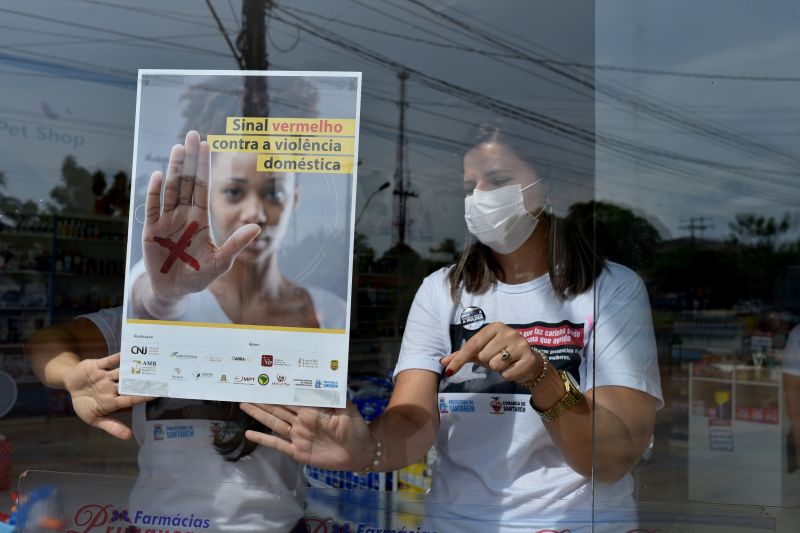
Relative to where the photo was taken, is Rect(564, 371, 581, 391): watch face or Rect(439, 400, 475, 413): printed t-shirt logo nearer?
Rect(564, 371, 581, 391): watch face

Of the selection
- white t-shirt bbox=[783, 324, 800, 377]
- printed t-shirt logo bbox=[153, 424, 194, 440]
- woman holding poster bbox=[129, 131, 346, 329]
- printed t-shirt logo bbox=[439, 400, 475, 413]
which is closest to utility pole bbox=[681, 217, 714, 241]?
white t-shirt bbox=[783, 324, 800, 377]

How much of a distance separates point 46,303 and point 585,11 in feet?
5.94

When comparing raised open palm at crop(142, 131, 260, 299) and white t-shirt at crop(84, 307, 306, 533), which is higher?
raised open palm at crop(142, 131, 260, 299)

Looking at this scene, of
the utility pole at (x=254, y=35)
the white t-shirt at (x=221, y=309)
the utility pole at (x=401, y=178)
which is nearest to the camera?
the white t-shirt at (x=221, y=309)

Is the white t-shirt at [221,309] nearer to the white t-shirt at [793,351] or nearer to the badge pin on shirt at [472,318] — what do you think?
the badge pin on shirt at [472,318]

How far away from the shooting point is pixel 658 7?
1825 mm

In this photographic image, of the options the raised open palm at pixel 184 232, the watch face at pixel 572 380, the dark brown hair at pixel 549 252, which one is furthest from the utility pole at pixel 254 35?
the watch face at pixel 572 380

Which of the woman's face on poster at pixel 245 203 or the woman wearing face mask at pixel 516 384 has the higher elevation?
the woman's face on poster at pixel 245 203

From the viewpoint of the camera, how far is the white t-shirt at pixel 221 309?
1.64 m

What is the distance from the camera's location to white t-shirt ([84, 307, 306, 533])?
A: 1854 mm

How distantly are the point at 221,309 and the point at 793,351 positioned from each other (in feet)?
4.69

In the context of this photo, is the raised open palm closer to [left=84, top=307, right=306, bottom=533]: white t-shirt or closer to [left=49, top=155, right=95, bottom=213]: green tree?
[left=84, top=307, right=306, bottom=533]: white t-shirt

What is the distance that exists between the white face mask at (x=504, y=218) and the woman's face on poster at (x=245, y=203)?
1.69ft

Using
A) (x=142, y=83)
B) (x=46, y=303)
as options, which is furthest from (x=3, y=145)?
(x=142, y=83)
